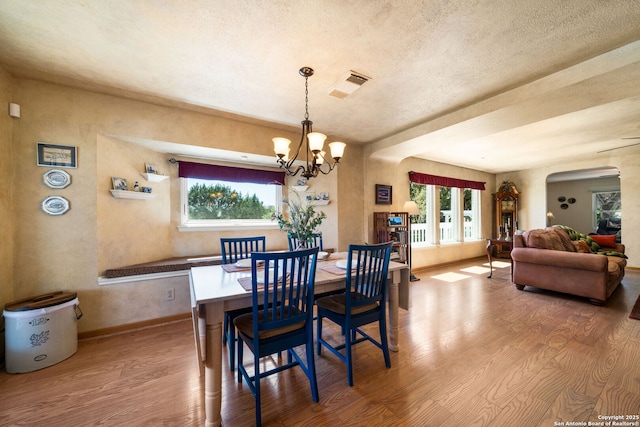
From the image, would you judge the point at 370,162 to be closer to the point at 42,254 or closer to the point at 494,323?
the point at 494,323

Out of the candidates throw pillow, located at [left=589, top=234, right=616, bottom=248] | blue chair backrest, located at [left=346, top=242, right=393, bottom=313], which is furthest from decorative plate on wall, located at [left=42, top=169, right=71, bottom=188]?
throw pillow, located at [left=589, top=234, right=616, bottom=248]

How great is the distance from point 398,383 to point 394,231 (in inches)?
111

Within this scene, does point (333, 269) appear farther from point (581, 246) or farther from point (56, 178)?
point (581, 246)

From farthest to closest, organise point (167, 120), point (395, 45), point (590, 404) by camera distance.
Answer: point (167, 120)
point (395, 45)
point (590, 404)

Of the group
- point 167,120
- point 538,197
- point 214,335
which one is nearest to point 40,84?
point 167,120

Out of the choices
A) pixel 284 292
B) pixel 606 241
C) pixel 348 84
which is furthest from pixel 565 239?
pixel 284 292

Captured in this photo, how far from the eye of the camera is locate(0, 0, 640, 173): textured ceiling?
1.54 metres

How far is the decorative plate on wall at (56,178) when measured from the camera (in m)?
2.29

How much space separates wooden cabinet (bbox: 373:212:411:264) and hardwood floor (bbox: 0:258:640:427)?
1672mm

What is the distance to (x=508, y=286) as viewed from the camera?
4.18 meters

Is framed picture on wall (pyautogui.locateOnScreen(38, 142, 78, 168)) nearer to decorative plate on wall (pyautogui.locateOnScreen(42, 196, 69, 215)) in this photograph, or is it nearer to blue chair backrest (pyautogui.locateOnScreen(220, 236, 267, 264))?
decorative plate on wall (pyautogui.locateOnScreen(42, 196, 69, 215))

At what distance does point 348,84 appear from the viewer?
2309 millimetres

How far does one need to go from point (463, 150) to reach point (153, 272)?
565 cm

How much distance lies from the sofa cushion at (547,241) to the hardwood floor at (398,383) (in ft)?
4.20
